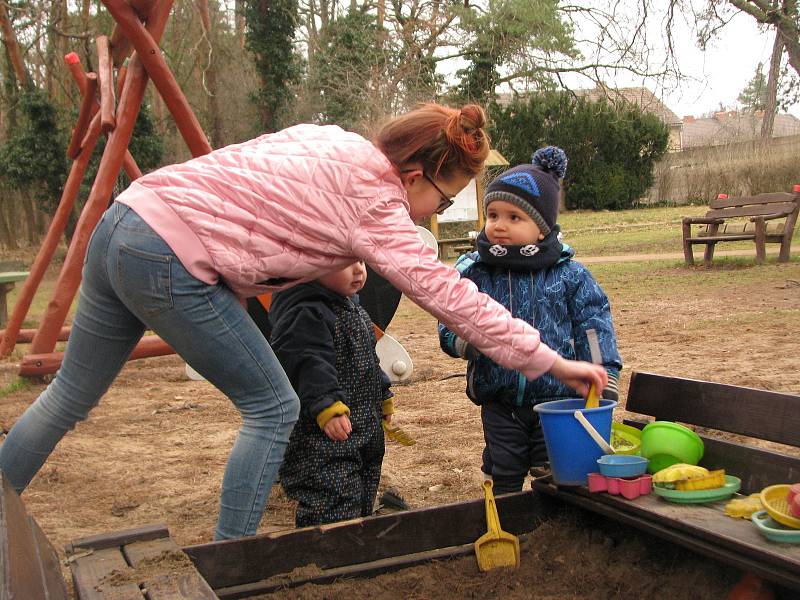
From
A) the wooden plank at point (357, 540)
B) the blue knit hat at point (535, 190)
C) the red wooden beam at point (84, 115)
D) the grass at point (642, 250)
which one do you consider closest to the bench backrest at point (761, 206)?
the grass at point (642, 250)

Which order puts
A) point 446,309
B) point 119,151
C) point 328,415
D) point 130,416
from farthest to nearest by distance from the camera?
point 119,151 < point 130,416 < point 328,415 < point 446,309

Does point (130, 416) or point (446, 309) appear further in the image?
point (130, 416)

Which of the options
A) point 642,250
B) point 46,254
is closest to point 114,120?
point 46,254

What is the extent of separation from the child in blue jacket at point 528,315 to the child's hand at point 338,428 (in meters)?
0.48

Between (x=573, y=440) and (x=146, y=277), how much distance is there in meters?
1.14

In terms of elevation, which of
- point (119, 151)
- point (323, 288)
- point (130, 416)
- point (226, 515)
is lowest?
point (130, 416)

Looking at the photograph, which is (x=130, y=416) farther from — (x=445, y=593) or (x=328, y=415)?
(x=445, y=593)

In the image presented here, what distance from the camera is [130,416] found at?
16.8ft

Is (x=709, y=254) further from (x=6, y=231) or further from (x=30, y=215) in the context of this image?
(x=6, y=231)

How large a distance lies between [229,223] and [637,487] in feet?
3.91

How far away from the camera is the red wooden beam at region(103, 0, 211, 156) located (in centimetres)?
505

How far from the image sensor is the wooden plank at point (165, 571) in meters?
1.70

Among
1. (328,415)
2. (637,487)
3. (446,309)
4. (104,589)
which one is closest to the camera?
(104,589)

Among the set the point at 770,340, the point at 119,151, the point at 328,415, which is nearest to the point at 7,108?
the point at 119,151
